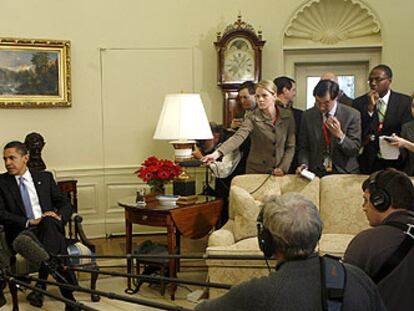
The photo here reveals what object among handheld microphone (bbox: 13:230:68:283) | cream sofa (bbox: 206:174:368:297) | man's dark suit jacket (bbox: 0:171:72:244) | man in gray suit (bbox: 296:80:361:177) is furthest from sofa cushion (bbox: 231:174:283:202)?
handheld microphone (bbox: 13:230:68:283)

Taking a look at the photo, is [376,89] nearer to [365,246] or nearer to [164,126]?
[164,126]

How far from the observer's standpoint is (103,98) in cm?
573

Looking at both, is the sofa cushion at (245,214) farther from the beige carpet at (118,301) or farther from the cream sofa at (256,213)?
the beige carpet at (118,301)

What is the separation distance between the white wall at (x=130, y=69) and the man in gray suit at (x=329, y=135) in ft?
6.34

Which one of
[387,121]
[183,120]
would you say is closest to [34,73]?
[183,120]

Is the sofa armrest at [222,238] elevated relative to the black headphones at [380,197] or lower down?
lower down

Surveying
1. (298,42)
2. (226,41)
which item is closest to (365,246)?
(226,41)

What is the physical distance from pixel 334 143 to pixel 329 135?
0.08m

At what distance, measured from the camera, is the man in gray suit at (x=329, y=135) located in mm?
3811

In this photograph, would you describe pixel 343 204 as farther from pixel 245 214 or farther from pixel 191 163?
pixel 191 163

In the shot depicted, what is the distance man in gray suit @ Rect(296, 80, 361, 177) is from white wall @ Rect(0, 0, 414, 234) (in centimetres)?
193

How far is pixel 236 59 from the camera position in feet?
18.5

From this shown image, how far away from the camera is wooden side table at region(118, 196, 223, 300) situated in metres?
3.88

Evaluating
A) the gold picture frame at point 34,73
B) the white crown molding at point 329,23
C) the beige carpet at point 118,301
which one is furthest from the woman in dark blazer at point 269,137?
the gold picture frame at point 34,73
